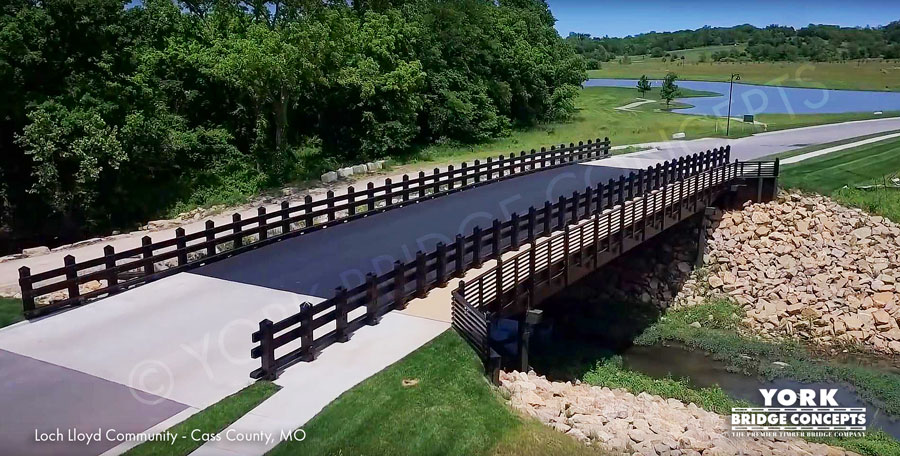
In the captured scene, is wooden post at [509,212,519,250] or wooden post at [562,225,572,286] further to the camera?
wooden post at [509,212,519,250]

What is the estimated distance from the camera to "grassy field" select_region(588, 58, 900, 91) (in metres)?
40.8

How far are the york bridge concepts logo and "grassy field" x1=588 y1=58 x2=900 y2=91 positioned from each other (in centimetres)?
1858

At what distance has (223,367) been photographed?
35.7ft

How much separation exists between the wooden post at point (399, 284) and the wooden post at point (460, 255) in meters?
1.91

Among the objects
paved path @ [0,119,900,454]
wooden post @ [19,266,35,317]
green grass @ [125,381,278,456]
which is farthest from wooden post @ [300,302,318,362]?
wooden post @ [19,266,35,317]

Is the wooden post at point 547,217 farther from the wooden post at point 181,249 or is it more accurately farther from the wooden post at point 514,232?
the wooden post at point 181,249

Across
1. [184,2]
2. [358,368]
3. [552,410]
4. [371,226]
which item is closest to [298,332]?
[358,368]

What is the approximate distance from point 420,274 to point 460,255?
144cm

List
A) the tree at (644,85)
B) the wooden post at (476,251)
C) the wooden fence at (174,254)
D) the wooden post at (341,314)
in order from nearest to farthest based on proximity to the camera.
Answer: the wooden post at (341,314)
the wooden fence at (174,254)
the wooden post at (476,251)
the tree at (644,85)

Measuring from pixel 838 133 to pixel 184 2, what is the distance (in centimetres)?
3609

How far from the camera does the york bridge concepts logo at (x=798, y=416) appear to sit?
13.3 meters

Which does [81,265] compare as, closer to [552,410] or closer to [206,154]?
[552,410]

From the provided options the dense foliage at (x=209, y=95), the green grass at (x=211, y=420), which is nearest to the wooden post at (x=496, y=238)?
the green grass at (x=211, y=420)

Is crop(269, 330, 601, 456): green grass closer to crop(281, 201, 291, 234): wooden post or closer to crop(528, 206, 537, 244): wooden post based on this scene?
crop(528, 206, 537, 244): wooden post
